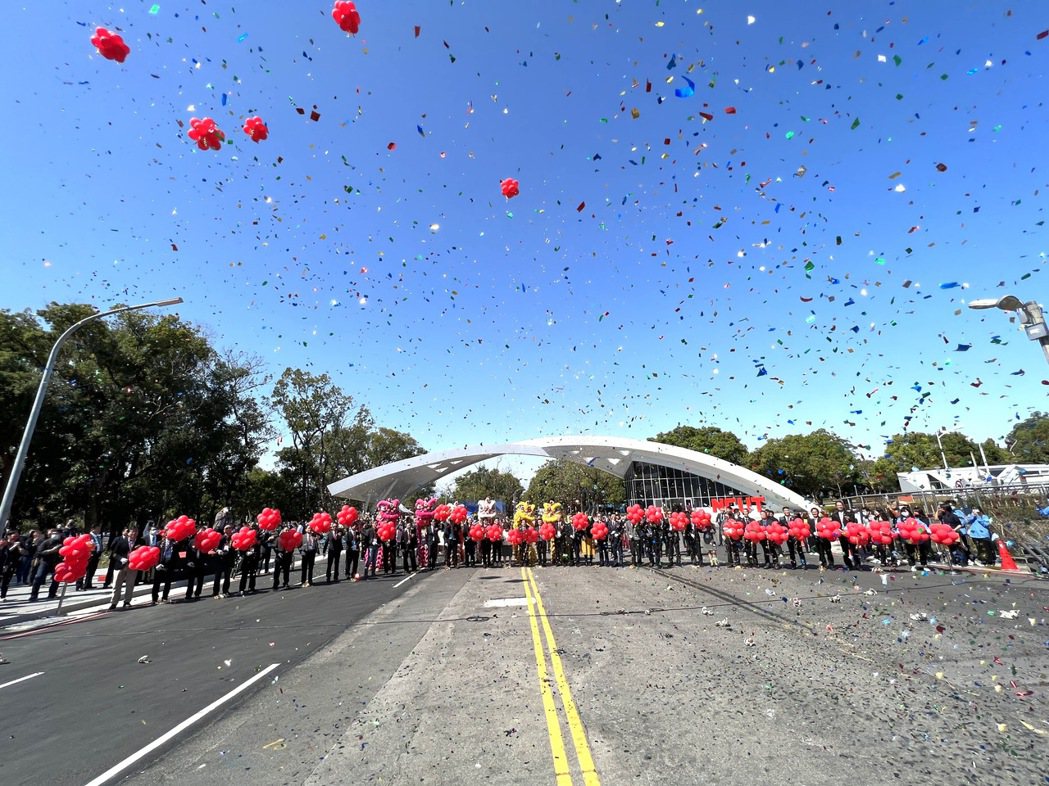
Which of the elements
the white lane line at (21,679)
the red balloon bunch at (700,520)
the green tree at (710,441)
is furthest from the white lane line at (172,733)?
the green tree at (710,441)

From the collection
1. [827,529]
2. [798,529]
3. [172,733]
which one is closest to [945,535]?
[827,529]

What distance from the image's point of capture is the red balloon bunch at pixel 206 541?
591 inches

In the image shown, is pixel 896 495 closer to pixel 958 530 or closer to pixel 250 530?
pixel 958 530

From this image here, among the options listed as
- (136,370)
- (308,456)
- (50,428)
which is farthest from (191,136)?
(308,456)

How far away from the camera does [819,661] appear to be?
623 centimetres

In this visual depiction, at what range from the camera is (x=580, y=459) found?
180 ft

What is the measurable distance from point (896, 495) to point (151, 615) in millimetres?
33139

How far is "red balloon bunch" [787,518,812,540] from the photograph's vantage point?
→ 1592 cm

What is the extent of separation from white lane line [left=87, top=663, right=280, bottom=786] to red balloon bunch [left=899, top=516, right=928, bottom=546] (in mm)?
16615

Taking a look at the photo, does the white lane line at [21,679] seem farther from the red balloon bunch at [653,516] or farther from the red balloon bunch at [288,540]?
the red balloon bunch at [653,516]

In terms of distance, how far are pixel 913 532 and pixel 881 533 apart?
0.78 meters

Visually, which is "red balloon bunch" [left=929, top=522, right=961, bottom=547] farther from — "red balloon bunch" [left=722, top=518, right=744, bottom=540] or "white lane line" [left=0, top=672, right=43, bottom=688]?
"white lane line" [left=0, top=672, right=43, bottom=688]

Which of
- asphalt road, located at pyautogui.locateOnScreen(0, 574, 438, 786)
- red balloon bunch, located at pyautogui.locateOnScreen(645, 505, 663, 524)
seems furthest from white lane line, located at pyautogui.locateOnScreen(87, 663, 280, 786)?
red balloon bunch, located at pyautogui.locateOnScreen(645, 505, 663, 524)

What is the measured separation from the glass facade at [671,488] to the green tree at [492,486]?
39711 mm
